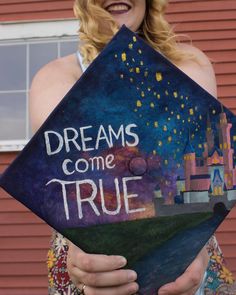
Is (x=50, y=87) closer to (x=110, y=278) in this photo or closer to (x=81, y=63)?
(x=81, y=63)

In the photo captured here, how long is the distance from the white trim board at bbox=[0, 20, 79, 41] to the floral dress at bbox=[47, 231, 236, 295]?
343 centimetres

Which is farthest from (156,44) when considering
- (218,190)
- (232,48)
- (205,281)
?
(232,48)

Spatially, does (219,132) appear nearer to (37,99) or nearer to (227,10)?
(37,99)

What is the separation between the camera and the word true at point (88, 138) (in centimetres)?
86

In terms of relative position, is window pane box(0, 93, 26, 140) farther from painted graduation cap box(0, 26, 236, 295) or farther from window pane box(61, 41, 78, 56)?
painted graduation cap box(0, 26, 236, 295)

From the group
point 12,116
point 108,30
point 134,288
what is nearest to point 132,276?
point 134,288

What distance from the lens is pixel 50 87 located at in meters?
1.17

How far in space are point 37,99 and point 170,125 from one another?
1.26 ft

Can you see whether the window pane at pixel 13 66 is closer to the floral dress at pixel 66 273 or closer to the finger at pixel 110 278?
the floral dress at pixel 66 273

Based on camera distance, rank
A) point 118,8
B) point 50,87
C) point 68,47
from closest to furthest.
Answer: point 50,87 → point 118,8 → point 68,47

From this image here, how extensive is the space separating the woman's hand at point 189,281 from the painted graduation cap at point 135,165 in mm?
16

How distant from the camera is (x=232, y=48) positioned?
437 cm

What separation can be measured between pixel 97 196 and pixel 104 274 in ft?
0.51

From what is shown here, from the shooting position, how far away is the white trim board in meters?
4.48
